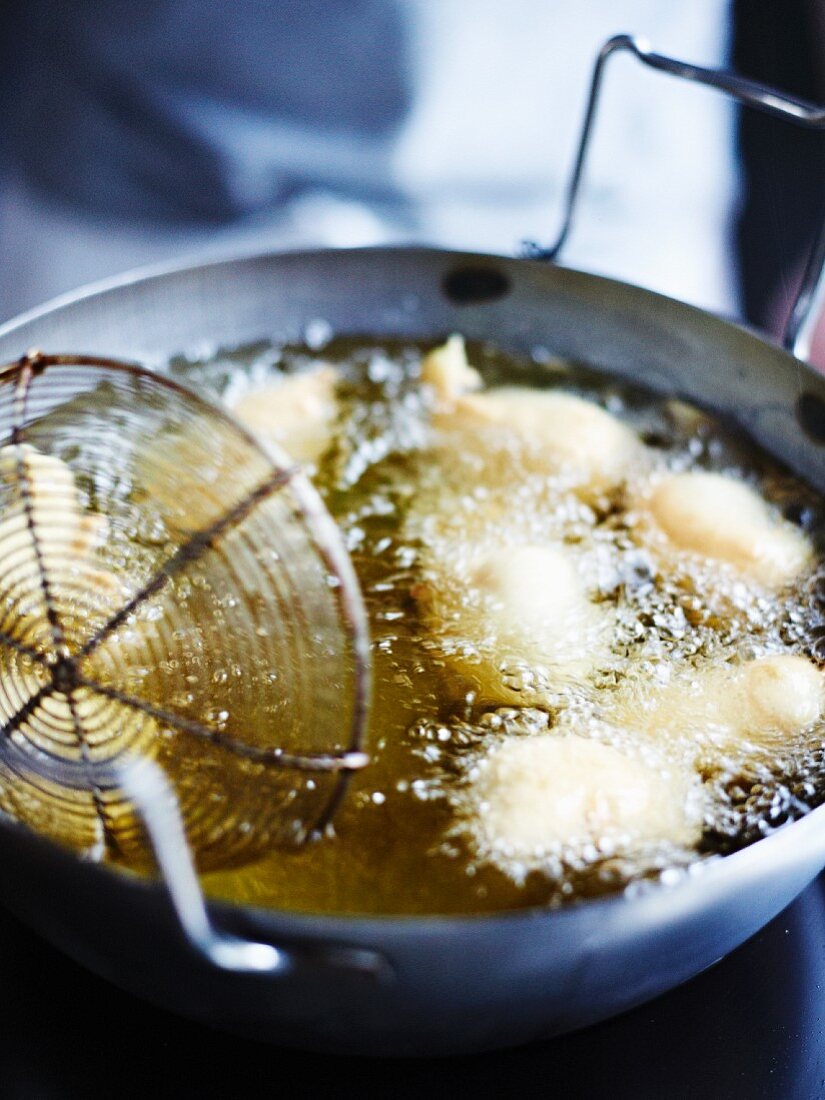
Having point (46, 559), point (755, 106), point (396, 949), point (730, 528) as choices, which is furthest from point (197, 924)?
point (755, 106)

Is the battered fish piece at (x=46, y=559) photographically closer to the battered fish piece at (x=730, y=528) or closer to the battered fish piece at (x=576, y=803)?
the battered fish piece at (x=576, y=803)

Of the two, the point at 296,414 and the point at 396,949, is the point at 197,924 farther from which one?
the point at 296,414

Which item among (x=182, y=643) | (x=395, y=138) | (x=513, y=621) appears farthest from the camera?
(x=395, y=138)

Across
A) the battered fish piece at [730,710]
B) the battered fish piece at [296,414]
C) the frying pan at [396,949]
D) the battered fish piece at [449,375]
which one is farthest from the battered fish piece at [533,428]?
the frying pan at [396,949]

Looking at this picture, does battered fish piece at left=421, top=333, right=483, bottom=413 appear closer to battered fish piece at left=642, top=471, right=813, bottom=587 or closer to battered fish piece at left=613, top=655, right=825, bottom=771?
battered fish piece at left=642, top=471, right=813, bottom=587

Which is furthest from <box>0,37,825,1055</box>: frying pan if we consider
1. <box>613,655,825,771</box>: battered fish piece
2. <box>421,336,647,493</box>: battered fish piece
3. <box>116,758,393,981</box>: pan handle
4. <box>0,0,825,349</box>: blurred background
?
<box>0,0,825,349</box>: blurred background

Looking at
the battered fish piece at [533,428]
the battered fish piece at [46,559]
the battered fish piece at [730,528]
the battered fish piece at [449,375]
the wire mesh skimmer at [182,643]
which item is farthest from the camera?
the battered fish piece at [449,375]
